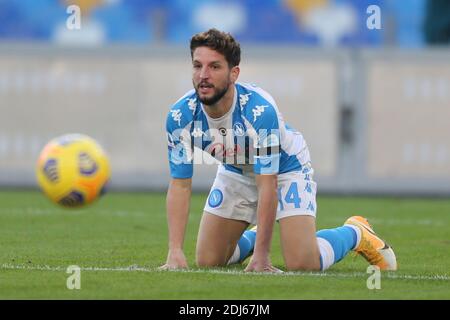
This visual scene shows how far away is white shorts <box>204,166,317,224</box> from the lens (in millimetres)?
8609

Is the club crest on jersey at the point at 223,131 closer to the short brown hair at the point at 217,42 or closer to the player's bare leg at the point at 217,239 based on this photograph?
the short brown hair at the point at 217,42

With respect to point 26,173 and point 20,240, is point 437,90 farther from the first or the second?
point 20,240

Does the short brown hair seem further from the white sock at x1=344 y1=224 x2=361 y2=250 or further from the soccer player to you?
the white sock at x1=344 y1=224 x2=361 y2=250

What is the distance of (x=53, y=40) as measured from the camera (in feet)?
60.0

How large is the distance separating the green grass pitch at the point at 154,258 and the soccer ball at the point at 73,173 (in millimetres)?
540

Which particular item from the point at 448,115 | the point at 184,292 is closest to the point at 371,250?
the point at 184,292

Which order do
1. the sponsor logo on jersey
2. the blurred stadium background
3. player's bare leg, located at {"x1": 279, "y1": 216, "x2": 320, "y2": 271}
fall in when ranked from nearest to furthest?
1. player's bare leg, located at {"x1": 279, "y1": 216, "x2": 320, "y2": 271}
2. the sponsor logo on jersey
3. the blurred stadium background

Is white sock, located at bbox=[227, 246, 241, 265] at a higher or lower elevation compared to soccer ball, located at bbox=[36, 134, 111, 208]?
lower

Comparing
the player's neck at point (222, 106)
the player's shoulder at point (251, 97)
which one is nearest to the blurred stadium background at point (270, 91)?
the player's shoulder at point (251, 97)

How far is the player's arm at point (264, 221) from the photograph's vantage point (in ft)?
26.4

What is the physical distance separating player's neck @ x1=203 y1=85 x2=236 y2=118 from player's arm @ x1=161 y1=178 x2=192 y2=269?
0.52 m

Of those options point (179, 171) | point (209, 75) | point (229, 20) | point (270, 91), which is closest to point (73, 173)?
point (179, 171)

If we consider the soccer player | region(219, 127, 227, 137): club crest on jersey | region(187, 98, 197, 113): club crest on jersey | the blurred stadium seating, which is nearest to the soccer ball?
the soccer player
